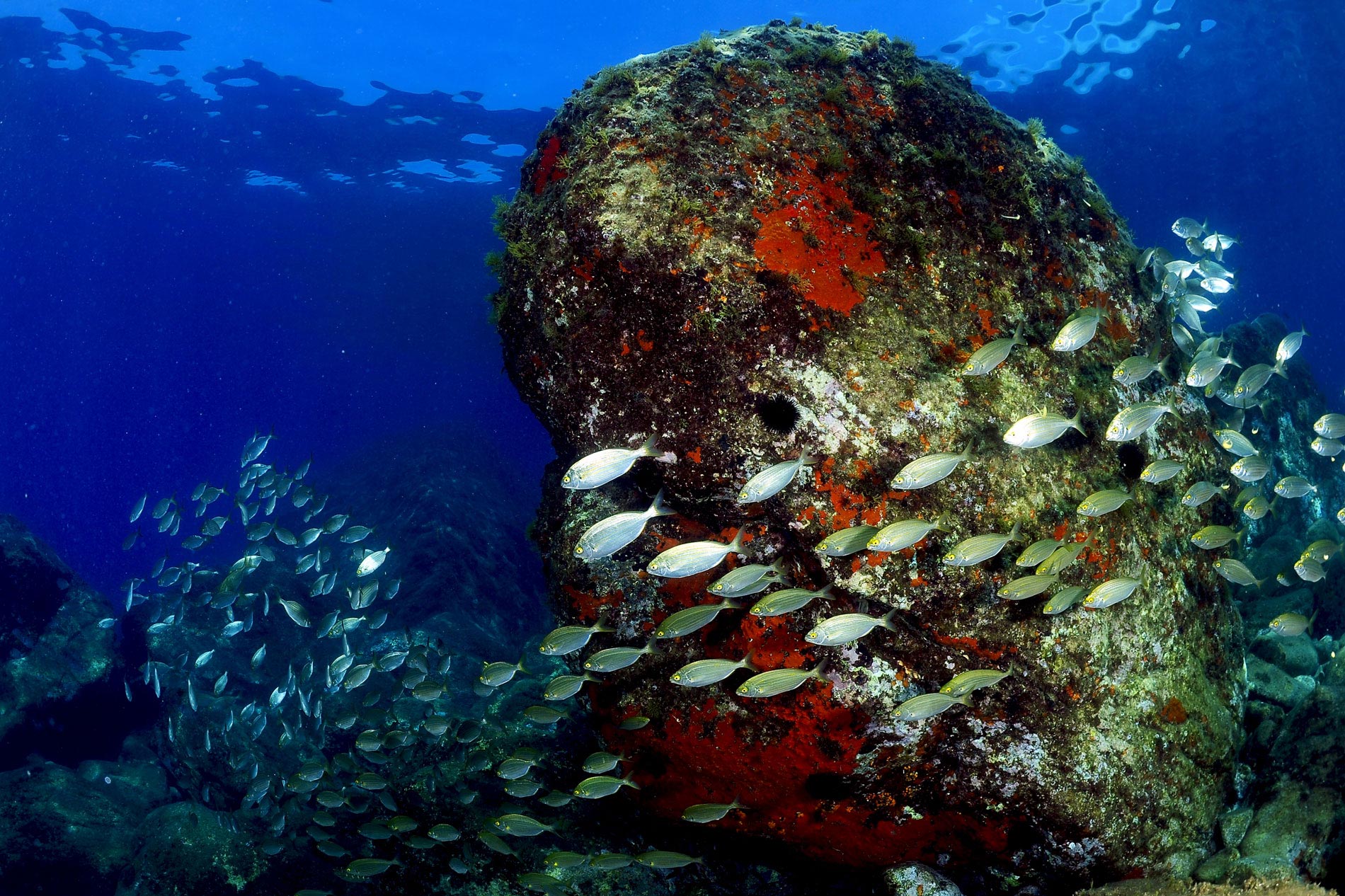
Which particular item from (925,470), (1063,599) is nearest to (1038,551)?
(1063,599)

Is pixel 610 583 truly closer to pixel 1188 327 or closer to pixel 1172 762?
pixel 1172 762

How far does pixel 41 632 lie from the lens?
44.8 feet

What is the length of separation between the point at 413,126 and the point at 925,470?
93.0 feet

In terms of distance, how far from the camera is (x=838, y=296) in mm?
4469

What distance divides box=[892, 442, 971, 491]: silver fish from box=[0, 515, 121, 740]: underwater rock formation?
17.0m

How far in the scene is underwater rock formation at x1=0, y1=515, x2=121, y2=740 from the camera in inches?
507

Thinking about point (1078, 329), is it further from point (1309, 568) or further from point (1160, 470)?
point (1309, 568)

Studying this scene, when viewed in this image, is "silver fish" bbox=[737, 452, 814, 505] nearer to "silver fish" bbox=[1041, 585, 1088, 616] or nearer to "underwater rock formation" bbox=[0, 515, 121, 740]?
"silver fish" bbox=[1041, 585, 1088, 616]

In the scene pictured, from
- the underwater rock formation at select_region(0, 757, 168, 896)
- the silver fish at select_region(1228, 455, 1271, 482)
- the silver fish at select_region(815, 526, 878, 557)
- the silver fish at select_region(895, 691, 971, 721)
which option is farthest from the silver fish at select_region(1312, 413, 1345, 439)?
the underwater rock formation at select_region(0, 757, 168, 896)

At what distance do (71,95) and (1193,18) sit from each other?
3912 centimetres

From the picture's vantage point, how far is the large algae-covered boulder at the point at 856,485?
425 centimetres

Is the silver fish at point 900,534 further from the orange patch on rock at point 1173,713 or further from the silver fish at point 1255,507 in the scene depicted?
the silver fish at point 1255,507

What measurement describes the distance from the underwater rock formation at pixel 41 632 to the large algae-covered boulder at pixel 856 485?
47.2ft

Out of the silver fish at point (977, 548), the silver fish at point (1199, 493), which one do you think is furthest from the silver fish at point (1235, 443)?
the silver fish at point (977, 548)
